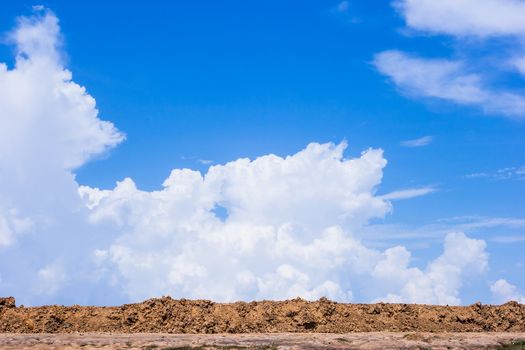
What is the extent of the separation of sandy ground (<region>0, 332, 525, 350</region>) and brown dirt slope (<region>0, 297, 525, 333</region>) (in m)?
2.20

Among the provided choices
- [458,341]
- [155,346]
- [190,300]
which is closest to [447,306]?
[458,341]

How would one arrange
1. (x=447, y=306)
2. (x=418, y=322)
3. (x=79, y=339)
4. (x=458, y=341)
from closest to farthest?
(x=79, y=339), (x=458, y=341), (x=418, y=322), (x=447, y=306)

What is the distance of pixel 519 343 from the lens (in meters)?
42.4

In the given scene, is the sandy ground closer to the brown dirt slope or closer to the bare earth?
the bare earth

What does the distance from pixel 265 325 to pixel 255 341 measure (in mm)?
6588

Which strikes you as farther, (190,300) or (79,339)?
(190,300)

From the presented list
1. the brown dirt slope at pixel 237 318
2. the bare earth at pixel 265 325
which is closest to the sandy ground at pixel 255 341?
the bare earth at pixel 265 325

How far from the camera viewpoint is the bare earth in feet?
135

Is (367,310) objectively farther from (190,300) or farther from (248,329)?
(190,300)

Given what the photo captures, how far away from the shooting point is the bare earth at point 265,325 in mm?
41125

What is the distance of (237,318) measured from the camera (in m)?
48.0

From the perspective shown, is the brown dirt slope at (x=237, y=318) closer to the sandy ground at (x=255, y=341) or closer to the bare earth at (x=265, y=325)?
the bare earth at (x=265, y=325)

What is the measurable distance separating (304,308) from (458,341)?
39.5 feet

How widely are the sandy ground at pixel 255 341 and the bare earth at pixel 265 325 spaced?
0.21ft
